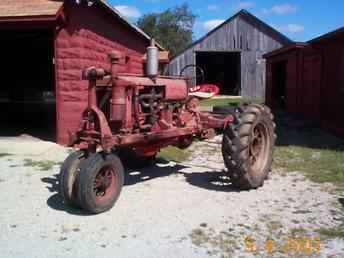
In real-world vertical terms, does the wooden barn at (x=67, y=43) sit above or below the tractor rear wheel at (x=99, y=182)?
above

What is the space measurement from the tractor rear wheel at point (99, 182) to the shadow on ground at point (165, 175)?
62 centimetres

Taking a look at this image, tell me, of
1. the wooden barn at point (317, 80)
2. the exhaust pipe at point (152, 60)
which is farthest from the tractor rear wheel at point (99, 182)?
the wooden barn at point (317, 80)

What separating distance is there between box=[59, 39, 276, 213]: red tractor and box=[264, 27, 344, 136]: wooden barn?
6325 mm

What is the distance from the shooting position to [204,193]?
21.2 ft

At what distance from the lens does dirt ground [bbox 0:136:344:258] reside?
449 cm

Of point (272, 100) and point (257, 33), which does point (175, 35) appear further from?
point (272, 100)

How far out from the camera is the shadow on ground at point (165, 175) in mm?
6616

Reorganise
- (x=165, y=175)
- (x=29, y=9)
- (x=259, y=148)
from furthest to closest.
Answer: (x=29, y=9)
(x=165, y=175)
(x=259, y=148)

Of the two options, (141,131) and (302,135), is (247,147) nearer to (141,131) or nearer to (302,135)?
(141,131)

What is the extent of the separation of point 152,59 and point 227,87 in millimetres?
33176

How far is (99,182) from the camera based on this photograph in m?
5.48

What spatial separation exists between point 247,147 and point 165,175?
5.40 ft

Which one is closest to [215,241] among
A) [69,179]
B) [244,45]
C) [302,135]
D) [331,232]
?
[331,232]

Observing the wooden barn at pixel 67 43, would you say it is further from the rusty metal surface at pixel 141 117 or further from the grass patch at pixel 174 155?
the rusty metal surface at pixel 141 117
